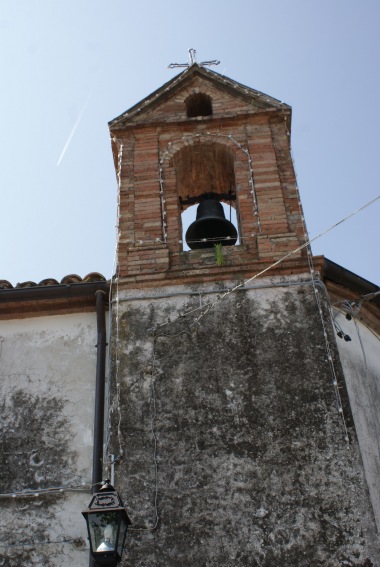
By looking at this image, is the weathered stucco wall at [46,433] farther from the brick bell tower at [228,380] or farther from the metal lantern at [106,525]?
the metal lantern at [106,525]

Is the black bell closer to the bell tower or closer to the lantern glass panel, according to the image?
the bell tower

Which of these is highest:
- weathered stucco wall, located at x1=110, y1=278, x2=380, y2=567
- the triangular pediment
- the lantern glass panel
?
the triangular pediment

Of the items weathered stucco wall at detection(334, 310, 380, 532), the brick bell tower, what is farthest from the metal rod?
weathered stucco wall at detection(334, 310, 380, 532)

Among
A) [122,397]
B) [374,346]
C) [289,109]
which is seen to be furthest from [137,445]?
[289,109]

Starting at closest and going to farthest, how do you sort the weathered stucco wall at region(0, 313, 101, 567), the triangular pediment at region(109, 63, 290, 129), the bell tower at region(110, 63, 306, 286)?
the weathered stucco wall at region(0, 313, 101, 567)
the bell tower at region(110, 63, 306, 286)
the triangular pediment at region(109, 63, 290, 129)

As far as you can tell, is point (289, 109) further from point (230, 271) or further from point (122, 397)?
point (122, 397)

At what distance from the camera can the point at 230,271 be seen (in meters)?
7.86

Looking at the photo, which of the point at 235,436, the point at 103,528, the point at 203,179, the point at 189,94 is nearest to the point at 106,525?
the point at 103,528

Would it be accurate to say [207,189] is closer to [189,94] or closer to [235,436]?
[189,94]

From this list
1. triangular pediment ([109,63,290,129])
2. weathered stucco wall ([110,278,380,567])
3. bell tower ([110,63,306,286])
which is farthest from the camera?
triangular pediment ([109,63,290,129])

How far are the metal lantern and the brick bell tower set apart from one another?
1.26 metres

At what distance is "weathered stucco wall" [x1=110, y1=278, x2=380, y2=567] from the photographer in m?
5.97

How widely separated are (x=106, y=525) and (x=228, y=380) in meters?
2.44

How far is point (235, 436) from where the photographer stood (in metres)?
6.60
